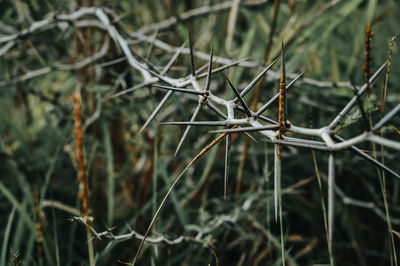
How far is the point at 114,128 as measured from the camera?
1.26m

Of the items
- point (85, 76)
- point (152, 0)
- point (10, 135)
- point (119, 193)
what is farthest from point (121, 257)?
point (152, 0)

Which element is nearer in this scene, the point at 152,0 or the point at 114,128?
the point at 114,128

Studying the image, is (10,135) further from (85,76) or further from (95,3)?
(95,3)

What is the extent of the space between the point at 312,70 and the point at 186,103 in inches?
27.6

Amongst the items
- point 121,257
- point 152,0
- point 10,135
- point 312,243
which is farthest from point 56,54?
point 312,243

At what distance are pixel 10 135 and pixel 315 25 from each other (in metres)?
1.36

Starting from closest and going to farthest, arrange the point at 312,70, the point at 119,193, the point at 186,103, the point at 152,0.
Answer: the point at 186,103 < the point at 119,193 < the point at 312,70 < the point at 152,0

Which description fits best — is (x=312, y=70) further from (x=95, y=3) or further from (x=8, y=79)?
(x=8, y=79)

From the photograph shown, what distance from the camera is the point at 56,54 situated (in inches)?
57.4

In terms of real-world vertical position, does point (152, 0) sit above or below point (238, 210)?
above

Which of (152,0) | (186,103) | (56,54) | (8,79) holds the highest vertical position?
(152,0)

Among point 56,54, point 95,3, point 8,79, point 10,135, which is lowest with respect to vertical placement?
point 10,135

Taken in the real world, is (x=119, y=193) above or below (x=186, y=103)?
below

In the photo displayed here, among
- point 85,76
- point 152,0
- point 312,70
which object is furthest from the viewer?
point 152,0
